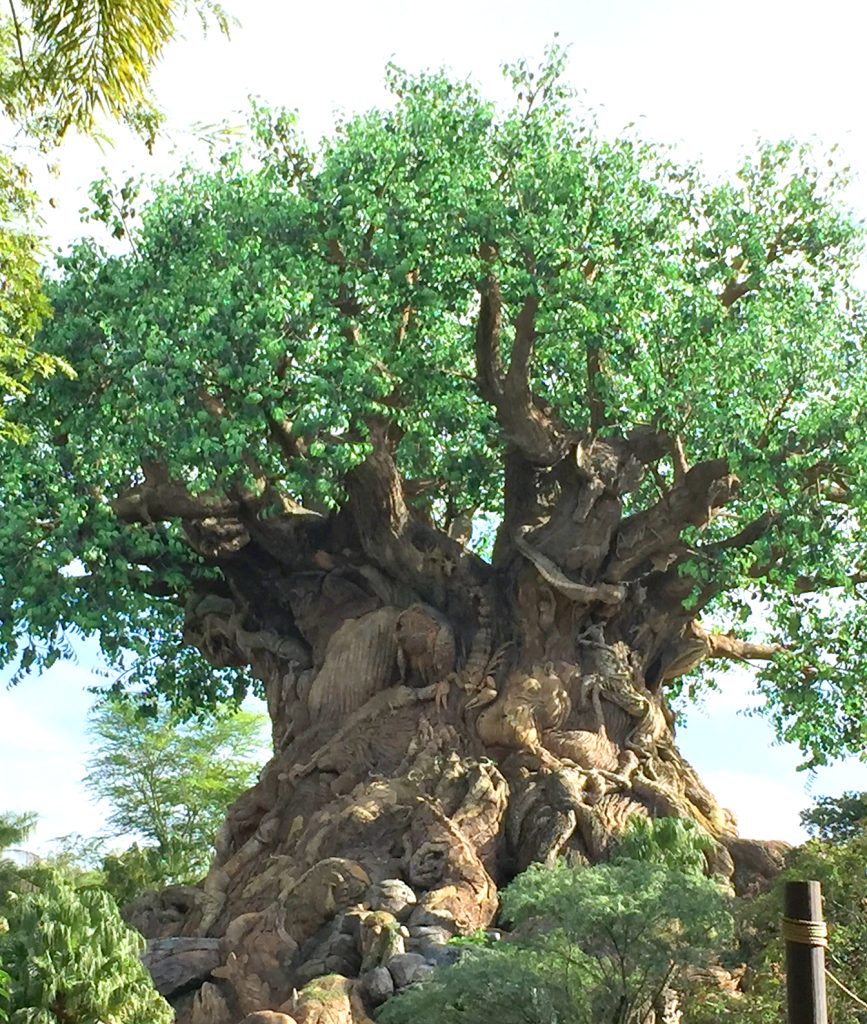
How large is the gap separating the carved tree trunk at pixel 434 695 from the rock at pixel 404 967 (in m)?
0.47

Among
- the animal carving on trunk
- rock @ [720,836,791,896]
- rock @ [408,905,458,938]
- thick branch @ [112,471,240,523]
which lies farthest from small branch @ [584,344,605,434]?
rock @ [408,905,458,938]

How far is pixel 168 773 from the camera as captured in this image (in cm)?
2869

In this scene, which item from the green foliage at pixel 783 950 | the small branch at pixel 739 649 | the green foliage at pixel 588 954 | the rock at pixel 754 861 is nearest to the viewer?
the green foliage at pixel 588 954

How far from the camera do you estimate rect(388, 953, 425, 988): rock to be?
11.2 meters

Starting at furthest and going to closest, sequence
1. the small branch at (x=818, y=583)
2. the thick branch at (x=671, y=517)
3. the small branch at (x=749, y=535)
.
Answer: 1. the small branch at (x=818, y=583)
2. the thick branch at (x=671, y=517)
3. the small branch at (x=749, y=535)

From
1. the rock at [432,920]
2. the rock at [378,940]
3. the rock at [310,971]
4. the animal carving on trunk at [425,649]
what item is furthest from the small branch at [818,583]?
the rock at [310,971]

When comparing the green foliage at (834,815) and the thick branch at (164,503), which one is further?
the green foliage at (834,815)

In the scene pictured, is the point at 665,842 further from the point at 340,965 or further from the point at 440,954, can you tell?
the point at 340,965

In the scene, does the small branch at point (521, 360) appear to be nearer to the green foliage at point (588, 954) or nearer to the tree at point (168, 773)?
the green foliage at point (588, 954)

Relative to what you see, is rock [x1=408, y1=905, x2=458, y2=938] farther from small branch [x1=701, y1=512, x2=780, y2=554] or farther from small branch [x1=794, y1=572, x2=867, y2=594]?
small branch [x1=794, y1=572, x2=867, y2=594]

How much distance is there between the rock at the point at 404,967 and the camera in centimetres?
1116

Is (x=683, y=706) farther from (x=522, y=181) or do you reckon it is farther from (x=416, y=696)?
(x=522, y=181)

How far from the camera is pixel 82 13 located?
8.95 m

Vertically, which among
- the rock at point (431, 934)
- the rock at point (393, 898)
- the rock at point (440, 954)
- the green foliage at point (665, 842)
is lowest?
the rock at point (440, 954)
